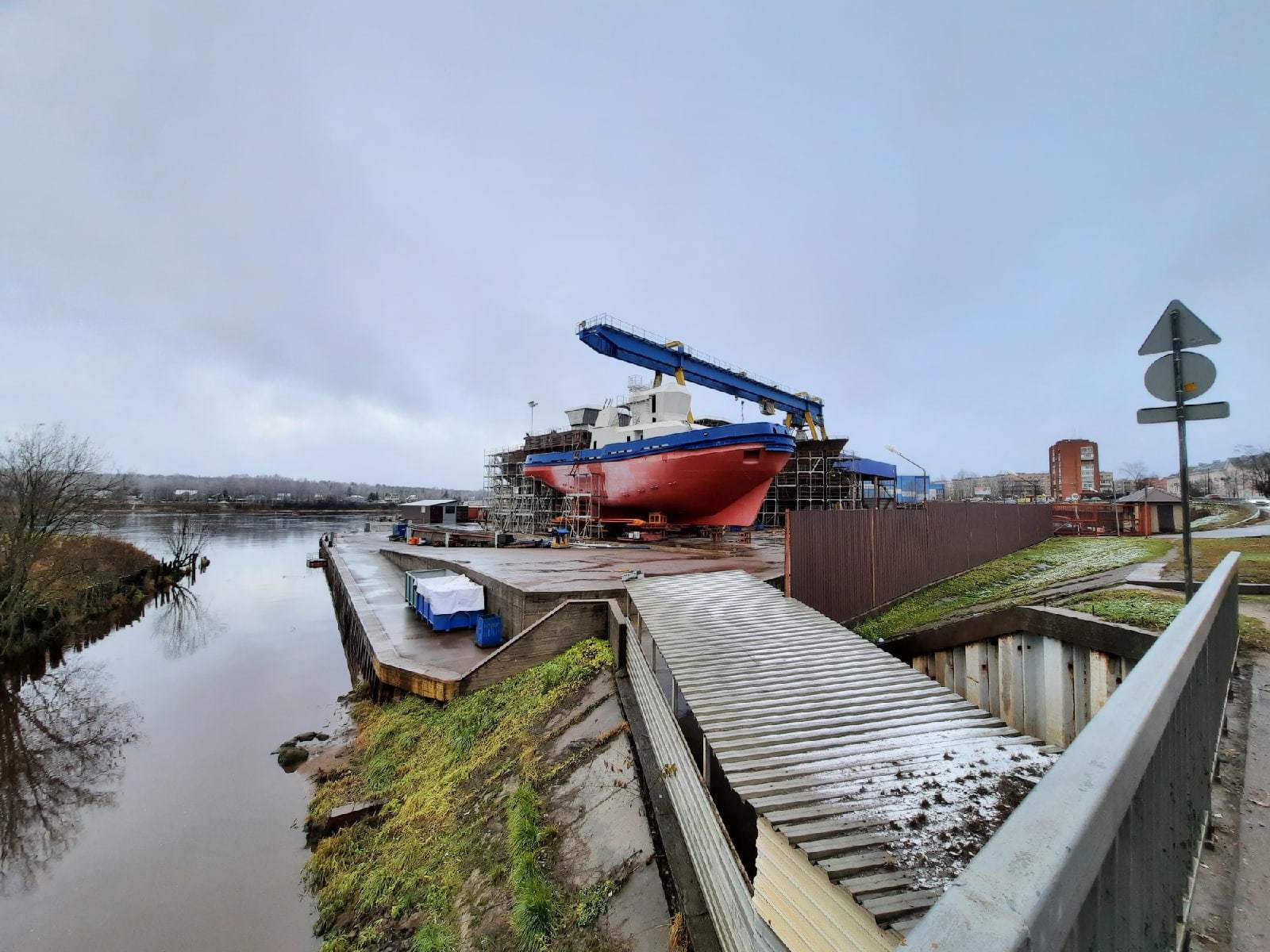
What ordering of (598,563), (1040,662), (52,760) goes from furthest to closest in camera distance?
1. (598,563)
2. (52,760)
3. (1040,662)

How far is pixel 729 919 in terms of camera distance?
3125 millimetres

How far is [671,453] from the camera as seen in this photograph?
60.8 ft

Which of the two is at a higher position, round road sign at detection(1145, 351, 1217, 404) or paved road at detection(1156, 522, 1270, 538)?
round road sign at detection(1145, 351, 1217, 404)

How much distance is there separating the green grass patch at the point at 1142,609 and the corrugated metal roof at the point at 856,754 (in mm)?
2345

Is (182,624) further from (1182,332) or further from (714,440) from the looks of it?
(1182,332)

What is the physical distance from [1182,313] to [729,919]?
5.28 metres

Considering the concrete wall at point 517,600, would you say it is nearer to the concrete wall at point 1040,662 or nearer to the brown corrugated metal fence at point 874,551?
the brown corrugated metal fence at point 874,551

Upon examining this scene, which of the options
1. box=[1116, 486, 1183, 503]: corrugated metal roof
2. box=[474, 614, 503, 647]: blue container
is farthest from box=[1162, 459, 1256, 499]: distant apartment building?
box=[474, 614, 503, 647]: blue container

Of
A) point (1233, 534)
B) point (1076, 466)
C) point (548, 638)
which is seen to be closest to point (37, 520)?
point (548, 638)

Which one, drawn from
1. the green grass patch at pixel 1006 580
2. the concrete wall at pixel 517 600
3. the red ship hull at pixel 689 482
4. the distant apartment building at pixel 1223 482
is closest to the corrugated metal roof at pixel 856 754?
the concrete wall at pixel 517 600

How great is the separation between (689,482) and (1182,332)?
14.8 m

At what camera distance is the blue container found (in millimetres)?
10180

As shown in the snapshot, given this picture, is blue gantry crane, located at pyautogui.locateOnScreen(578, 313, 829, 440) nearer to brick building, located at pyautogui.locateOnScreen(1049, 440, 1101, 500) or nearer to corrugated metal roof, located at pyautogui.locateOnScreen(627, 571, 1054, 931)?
corrugated metal roof, located at pyautogui.locateOnScreen(627, 571, 1054, 931)

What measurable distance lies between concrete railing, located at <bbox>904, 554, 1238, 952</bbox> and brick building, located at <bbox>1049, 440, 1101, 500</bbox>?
247ft
